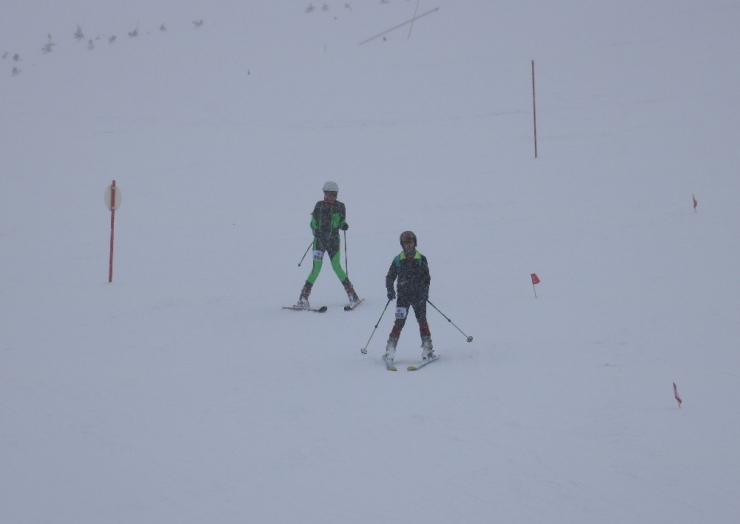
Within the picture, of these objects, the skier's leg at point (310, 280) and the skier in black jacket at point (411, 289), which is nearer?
the skier in black jacket at point (411, 289)

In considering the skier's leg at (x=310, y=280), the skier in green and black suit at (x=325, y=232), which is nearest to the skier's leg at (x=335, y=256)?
the skier in green and black suit at (x=325, y=232)

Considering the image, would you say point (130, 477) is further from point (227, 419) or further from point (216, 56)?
point (216, 56)

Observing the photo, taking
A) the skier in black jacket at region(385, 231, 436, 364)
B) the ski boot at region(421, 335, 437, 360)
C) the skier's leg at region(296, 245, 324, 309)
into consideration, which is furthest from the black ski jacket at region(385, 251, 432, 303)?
the skier's leg at region(296, 245, 324, 309)

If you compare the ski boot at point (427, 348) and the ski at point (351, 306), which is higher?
the ski at point (351, 306)

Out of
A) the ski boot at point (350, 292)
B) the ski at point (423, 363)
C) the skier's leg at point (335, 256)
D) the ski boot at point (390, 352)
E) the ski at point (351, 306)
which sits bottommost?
the ski at point (423, 363)

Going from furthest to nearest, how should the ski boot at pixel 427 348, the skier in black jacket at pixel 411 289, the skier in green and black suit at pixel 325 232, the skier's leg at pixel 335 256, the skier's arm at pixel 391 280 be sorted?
the skier's leg at pixel 335 256
the skier in green and black suit at pixel 325 232
the ski boot at pixel 427 348
the skier in black jacket at pixel 411 289
the skier's arm at pixel 391 280

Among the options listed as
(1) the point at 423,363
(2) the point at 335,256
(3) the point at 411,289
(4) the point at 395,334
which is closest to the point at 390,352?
(4) the point at 395,334

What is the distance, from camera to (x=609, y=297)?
427 inches

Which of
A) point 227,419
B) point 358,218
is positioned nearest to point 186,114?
point 358,218

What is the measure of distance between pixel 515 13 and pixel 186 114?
13.8 metres

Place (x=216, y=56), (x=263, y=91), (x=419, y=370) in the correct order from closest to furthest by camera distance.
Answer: (x=419, y=370), (x=263, y=91), (x=216, y=56)

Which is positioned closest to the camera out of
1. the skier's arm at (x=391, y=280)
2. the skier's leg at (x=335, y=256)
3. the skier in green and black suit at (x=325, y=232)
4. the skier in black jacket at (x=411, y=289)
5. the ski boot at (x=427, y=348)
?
the skier's arm at (x=391, y=280)

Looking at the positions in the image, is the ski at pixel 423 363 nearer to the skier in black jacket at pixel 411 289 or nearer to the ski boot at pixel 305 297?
the skier in black jacket at pixel 411 289

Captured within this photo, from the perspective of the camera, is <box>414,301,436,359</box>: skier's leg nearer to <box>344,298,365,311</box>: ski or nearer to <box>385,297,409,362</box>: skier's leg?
<box>385,297,409,362</box>: skier's leg
